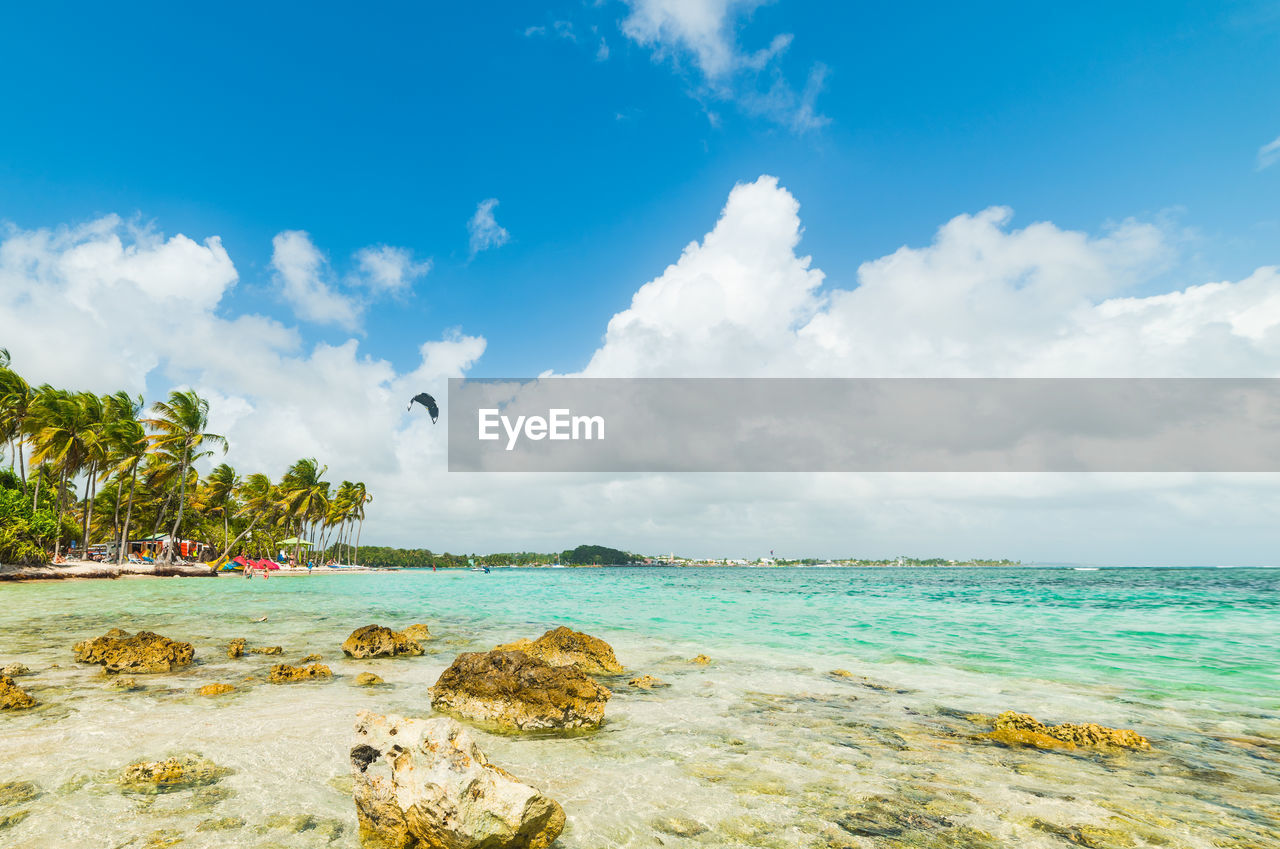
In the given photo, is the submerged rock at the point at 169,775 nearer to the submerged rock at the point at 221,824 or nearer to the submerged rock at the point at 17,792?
the submerged rock at the point at 17,792

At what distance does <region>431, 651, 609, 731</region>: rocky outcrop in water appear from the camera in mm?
A: 7160

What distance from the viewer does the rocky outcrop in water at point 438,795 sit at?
3.90 meters

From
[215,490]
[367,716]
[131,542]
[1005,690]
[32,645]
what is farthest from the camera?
[215,490]

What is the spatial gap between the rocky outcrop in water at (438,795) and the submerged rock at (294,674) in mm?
6146

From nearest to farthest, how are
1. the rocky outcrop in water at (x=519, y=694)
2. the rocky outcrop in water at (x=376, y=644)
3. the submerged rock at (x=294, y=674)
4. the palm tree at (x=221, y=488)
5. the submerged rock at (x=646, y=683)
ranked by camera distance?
the rocky outcrop in water at (x=519, y=694) → the submerged rock at (x=294, y=674) → the submerged rock at (x=646, y=683) → the rocky outcrop in water at (x=376, y=644) → the palm tree at (x=221, y=488)

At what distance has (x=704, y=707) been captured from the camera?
841 centimetres

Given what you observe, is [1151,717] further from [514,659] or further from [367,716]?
[367,716]

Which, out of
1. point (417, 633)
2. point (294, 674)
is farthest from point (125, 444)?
point (294, 674)

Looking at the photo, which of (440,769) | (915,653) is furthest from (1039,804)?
(915,653)

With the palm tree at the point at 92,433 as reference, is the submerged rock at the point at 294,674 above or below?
below

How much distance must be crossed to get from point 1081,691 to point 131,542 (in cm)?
7937

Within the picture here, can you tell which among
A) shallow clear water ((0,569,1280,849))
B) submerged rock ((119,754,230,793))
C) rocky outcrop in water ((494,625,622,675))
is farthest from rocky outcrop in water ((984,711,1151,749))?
submerged rock ((119,754,230,793))

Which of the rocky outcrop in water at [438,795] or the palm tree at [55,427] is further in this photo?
the palm tree at [55,427]

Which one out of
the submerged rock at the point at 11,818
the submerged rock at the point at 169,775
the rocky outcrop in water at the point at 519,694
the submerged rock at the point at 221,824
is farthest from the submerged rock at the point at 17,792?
the rocky outcrop in water at the point at 519,694
